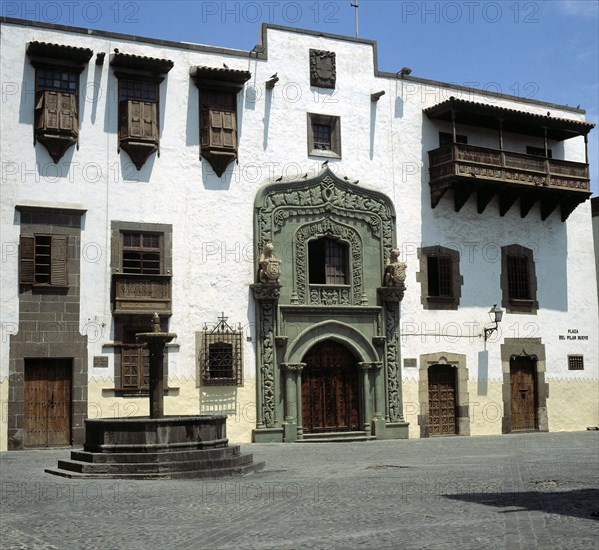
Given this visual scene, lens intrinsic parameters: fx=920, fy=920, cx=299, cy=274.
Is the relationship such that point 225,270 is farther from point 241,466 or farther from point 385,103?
point 241,466

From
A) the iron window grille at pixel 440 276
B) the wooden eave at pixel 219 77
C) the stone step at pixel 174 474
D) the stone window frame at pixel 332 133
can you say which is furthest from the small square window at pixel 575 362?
the stone step at pixel 174 474

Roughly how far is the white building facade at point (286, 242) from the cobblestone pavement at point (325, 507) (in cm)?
617

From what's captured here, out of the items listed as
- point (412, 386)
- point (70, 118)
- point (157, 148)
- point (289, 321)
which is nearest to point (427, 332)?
point (412, 386)

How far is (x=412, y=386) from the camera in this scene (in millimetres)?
28344

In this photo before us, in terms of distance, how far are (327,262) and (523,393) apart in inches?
335

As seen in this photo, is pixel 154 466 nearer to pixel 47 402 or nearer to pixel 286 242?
pixel 47 402

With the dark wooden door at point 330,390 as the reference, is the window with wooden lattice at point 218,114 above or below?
above

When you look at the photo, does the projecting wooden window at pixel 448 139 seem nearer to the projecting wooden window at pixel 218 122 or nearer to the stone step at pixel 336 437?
the projecting wooden window at pixel 218 122

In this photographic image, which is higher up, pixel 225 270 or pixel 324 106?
pixel 324 106

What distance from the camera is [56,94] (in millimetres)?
23953

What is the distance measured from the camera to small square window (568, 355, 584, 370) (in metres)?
31.7

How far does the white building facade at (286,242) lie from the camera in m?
23.7

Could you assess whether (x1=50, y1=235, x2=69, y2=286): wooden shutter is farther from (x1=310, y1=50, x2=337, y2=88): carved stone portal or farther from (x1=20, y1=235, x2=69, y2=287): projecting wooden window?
(x1=310, y1=50, x2=337, y2=88): carved stone portal

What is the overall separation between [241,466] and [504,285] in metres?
16.2
